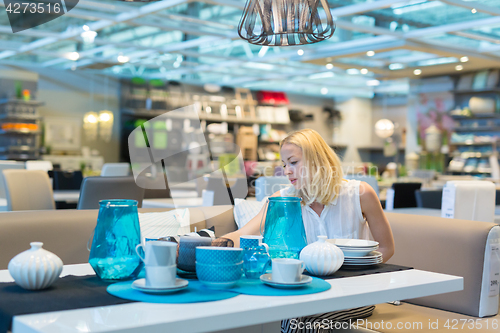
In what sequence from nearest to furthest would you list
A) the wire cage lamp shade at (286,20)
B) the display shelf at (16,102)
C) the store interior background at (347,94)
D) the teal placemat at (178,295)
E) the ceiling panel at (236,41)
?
the teal placemat at (178,295) → the wire cage lamp shade at (286,20) → the ceiling panel at (236,41) → the store interior background at (347,94) → the display shelf at (16,102)

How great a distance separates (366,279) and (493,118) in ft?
33.6

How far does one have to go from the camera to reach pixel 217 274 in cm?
125

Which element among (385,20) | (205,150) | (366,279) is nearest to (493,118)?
(385,20)

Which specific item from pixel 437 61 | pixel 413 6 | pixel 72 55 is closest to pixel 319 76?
pixel 437 61

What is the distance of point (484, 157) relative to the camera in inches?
421

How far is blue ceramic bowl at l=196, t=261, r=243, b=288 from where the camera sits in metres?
1.25

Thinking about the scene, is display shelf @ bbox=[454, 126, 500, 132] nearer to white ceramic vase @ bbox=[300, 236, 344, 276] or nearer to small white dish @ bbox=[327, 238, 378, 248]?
small white dish @ bbox=[327, 238, 378, 248]

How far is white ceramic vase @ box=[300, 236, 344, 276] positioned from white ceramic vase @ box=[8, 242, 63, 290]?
2.14ft

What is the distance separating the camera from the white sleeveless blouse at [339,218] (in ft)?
7.05

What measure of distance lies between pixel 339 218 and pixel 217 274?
101 cm

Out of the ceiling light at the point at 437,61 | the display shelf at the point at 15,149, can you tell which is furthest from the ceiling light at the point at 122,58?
the ceiling light at the point at 437,61

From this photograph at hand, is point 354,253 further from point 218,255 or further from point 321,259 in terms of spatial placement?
point 218,255

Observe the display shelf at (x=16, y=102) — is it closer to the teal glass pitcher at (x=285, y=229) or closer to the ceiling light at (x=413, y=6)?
the ceiling light at (x=413, y=6)

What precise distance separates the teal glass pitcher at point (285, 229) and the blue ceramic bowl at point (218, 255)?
26 centimetres
